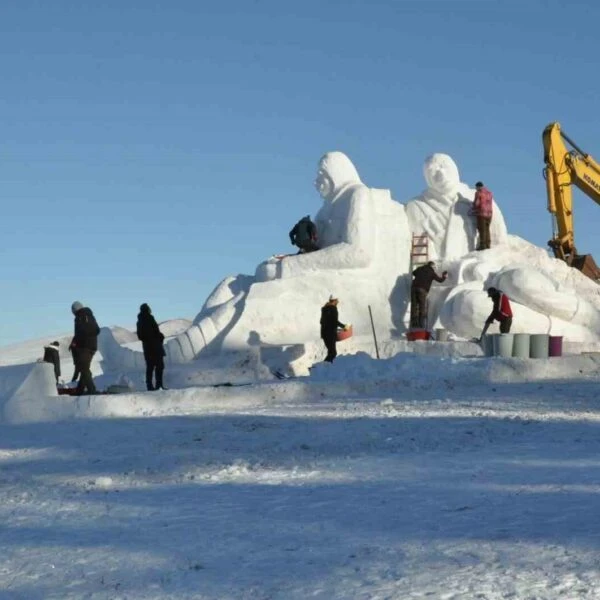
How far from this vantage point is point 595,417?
9875mm

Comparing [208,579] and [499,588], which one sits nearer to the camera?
[499,588]

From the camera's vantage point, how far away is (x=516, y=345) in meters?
15.6

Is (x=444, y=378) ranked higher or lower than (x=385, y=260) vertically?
lower

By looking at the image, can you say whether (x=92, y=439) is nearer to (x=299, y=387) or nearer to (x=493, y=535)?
(x=299, y=387)

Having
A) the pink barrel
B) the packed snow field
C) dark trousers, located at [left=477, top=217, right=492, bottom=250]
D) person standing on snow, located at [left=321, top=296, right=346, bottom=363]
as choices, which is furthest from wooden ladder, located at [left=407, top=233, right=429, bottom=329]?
the packed snow field

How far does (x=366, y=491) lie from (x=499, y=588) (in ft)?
7.22

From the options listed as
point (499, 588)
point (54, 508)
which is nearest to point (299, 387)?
point (54, 508)

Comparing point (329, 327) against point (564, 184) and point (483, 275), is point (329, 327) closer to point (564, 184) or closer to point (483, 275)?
point (483, 275)

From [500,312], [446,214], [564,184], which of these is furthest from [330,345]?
[564,184]

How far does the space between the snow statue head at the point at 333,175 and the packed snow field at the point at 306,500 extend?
8.37m

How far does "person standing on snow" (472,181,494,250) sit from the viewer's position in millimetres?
19875

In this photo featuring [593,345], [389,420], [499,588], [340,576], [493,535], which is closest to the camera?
[499,588]

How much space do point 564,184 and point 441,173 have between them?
3.85 metres

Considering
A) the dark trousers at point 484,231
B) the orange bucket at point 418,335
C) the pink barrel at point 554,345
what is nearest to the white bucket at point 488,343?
the pink barrel at point 554,345
